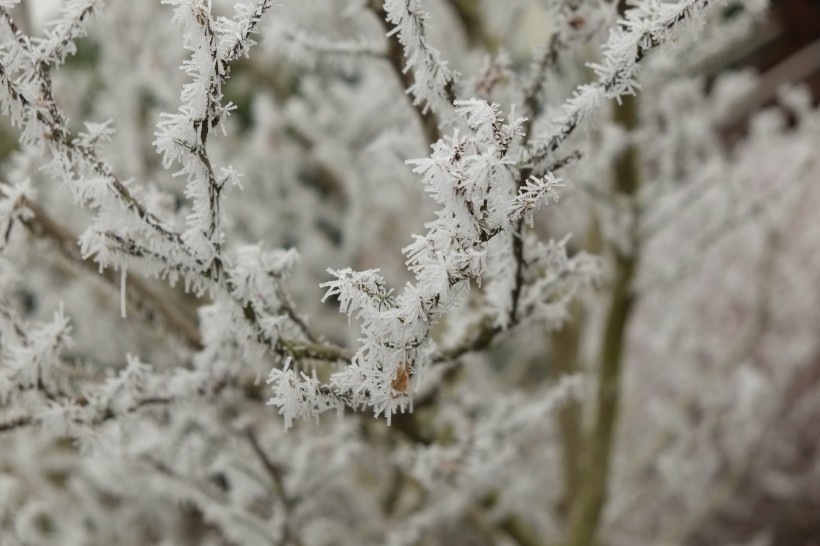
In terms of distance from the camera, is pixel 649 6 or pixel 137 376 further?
pixel 137 376

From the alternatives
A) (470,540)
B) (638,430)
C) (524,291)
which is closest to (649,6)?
(524,291)

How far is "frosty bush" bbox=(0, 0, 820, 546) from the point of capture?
A: 915 mm

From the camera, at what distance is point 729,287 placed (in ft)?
15.1

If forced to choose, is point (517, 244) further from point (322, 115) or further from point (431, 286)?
point (322, 115)

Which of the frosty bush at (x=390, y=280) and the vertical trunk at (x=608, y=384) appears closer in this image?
the frosty bush at (x=390, y=280)

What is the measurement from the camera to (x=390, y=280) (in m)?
4.63

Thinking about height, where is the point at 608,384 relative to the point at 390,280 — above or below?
below

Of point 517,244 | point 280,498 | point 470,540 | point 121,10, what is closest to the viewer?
point 517,244

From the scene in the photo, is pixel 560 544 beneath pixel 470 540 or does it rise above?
beneath

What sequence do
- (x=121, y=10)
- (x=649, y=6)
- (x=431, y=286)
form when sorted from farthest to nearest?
1. (x=121, y=10)
2. (x=649, y=6)
3. (x=431, y=286)

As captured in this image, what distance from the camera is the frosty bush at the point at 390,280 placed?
92 cm

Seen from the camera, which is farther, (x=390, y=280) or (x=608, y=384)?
(x=390, y=280)

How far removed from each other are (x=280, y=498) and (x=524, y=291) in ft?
2.66

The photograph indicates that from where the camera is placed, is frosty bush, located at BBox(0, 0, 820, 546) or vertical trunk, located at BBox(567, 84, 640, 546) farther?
vertical trunk, located at BBox(567, 84, 640, 546)
